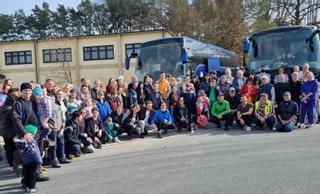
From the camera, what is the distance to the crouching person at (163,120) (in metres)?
11.8

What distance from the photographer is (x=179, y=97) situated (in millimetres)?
12758

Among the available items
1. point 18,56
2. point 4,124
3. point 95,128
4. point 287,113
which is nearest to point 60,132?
point 4,124

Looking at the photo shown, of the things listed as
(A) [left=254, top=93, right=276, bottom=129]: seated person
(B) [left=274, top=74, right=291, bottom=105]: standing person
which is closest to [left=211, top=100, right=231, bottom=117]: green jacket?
(A) [left=254, top=93, right=276, bottom=129]: seated person

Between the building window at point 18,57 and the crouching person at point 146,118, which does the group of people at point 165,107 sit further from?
the building window at point 18,57

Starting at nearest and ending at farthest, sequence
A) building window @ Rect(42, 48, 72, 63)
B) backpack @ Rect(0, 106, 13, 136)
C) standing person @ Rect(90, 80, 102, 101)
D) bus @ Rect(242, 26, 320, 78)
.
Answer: backpack @ Rect(0, 106, 13, 136)
standing person @ Rect(90, 80, 102, 101)
bus @ Rect(242, 26, 320, 78)
building window @ Rect(42, 48, 72, 63)

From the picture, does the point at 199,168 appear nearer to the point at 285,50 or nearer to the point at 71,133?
the point at 71,133

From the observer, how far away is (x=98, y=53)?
142 feet

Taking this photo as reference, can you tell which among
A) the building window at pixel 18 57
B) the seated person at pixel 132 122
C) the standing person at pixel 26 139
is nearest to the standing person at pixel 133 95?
the seated person at pixel 132 122

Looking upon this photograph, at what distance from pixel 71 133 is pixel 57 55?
1442 inches

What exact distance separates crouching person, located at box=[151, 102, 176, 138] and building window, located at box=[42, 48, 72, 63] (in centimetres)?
3385

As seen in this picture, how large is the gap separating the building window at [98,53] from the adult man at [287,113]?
33206mm

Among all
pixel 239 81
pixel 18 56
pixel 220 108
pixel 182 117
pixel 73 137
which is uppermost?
pixel 18 56

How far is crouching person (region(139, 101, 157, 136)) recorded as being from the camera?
38.5ft

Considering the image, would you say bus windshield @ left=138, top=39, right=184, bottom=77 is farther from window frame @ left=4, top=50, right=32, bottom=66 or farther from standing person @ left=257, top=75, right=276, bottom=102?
window frame @ left=4, top=50, right=32, bottom=66
